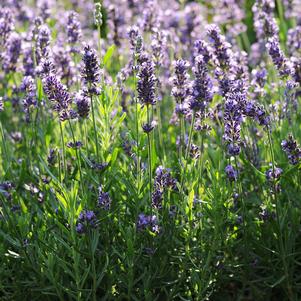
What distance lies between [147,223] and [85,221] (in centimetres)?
34

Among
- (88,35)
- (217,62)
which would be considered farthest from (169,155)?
(88,35)

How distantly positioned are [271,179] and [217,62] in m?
0.87

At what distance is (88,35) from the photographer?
8.24 metres

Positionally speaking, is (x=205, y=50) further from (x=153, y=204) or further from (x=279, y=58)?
(x=153, y=204)

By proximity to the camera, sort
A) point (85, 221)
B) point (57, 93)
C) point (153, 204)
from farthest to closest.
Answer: point (153, 204)
point (85, 221)
point (57, 93)

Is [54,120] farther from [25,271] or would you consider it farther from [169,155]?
[25,271]

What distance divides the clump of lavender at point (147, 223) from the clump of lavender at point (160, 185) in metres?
0.07

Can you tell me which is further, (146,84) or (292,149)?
→ (292,149)

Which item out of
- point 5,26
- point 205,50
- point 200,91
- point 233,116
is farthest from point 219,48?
point 5,26

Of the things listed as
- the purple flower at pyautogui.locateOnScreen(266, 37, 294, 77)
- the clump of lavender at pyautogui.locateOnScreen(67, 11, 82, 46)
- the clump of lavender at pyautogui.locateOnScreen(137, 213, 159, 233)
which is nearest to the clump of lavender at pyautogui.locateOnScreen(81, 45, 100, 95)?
the clump of lavender at pyautogui.locateOnScreen(137, 213, 159, 233)

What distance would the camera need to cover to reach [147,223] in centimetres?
319

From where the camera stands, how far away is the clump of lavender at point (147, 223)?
3.17 meters

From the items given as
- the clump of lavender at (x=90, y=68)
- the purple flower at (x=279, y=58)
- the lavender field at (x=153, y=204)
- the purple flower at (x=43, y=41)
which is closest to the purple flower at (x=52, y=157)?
the lavender field at (x=153, y=204)

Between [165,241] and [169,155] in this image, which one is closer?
[165,241]
